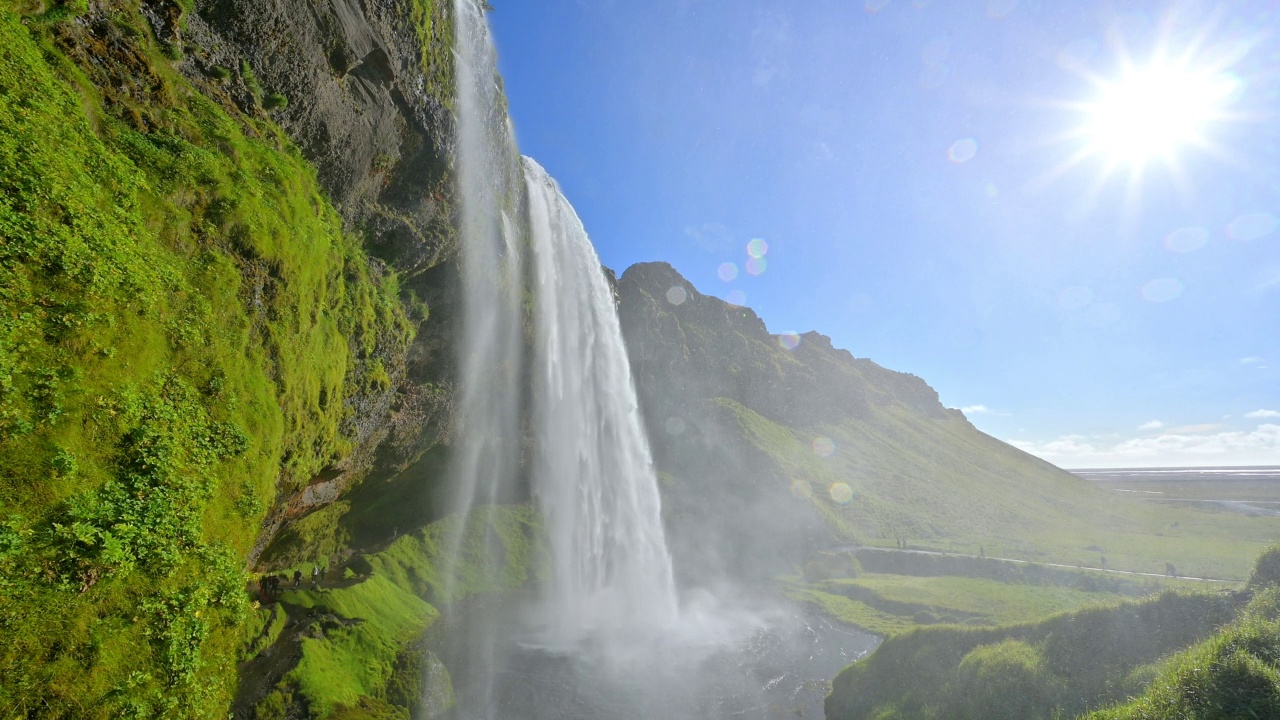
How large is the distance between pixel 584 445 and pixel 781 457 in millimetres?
45548

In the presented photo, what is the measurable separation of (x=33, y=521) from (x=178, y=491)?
Result: 6.98ft

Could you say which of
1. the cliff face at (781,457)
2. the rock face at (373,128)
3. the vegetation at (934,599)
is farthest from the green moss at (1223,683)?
the cliff face at (781,457)

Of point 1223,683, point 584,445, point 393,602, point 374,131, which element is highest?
point 374,131

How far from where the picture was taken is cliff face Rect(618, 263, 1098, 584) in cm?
5656

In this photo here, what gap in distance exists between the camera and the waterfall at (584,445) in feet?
111

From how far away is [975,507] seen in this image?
8031 cm

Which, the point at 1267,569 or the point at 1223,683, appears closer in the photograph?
the point at 1223,683

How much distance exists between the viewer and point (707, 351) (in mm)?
90562

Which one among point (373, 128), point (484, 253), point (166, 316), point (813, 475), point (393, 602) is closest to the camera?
point (166, 316)

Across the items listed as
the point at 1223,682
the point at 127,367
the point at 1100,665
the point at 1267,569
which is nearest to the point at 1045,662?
the point at 1100,665

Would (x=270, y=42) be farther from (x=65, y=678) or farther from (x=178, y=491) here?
(x=65, y=678)

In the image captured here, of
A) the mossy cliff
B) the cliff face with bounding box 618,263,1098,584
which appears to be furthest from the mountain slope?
the mossy cliff

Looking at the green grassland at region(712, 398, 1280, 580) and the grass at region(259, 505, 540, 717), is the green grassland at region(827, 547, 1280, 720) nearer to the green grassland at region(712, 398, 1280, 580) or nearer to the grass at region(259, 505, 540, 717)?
the grass at region(259, 505, 540, 717)

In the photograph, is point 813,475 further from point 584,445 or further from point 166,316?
point 166,316
